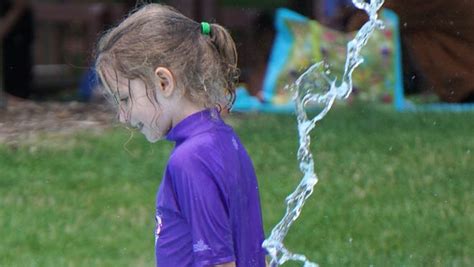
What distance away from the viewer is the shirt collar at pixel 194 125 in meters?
2.66

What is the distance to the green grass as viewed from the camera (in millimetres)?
5125

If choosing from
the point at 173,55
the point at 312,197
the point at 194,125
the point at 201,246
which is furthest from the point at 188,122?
the point at 312,197

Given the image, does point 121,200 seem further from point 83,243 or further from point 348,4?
point 348,4

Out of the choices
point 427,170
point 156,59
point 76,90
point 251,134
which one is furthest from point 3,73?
point 156,59

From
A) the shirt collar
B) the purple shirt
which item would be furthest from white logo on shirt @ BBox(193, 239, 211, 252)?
the shirt collar

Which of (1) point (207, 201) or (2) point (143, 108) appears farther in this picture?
(2) point (143, 108)

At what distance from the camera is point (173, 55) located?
8.74ft

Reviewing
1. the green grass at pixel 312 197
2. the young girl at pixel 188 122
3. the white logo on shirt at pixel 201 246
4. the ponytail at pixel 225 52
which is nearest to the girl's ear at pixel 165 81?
the young girl at pixel 188 122

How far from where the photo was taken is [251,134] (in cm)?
734

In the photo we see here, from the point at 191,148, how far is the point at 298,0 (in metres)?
8.18

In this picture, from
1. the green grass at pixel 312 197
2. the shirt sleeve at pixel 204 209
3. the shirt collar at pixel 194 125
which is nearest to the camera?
the shirt sleeve at pixel 204 209

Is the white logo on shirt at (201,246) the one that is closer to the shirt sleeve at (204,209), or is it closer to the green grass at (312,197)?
the shirt sleeve at (204,209)

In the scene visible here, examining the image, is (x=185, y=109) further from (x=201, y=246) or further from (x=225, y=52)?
(x=201, y=246)

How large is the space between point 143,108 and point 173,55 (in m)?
0.14
